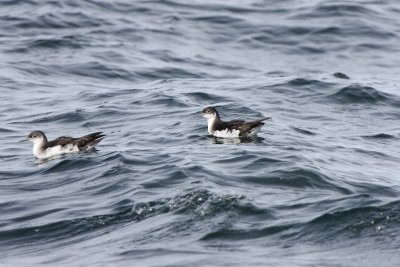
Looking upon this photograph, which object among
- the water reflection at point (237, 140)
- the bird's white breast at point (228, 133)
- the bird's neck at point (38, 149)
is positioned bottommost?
the water reflection at point (237, 140)

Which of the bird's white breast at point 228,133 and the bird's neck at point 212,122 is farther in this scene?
the bird's neck at point 212,122

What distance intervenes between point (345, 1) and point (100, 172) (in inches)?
724

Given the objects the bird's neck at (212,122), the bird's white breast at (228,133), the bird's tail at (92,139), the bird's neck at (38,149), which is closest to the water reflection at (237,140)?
the bird's white breast at (228,133)

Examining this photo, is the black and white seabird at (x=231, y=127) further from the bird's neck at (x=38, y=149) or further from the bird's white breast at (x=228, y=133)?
the bird's neck at (x=38, y=149)

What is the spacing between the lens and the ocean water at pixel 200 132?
39.3 feet

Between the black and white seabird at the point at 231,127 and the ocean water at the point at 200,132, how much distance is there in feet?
0.84

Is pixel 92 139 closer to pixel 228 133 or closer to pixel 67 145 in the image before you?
pixel 67 145

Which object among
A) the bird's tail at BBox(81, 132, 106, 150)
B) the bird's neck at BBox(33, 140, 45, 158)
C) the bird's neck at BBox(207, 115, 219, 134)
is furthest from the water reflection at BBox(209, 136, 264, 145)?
the bird's neck at BBox(33, 140, 45, 158)

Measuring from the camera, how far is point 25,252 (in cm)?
1227

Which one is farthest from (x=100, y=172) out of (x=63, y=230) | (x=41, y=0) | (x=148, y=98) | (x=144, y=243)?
(x=41, y=0)

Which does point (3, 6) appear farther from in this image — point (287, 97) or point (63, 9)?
point (287, 97)

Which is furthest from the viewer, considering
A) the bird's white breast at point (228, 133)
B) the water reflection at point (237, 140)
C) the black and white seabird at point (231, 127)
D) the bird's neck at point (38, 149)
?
the bird's white breast at point (228, 133)

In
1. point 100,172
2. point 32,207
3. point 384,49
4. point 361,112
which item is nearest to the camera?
point 32,207

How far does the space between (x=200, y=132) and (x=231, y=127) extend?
3.79 ft
